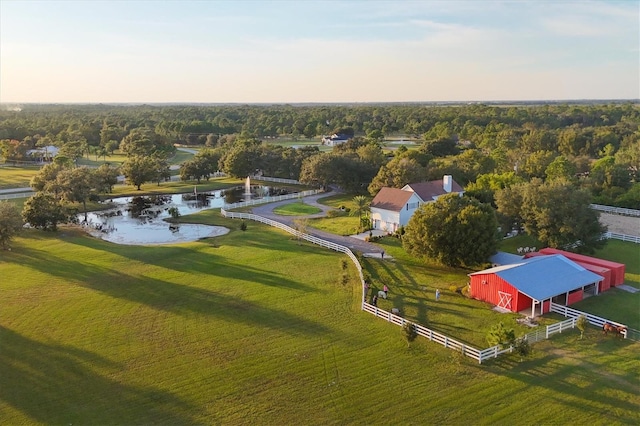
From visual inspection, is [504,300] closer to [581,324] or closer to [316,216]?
[581,324]

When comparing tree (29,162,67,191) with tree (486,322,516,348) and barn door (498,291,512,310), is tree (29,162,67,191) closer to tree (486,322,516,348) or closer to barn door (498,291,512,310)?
barn door (498,291,512,310)

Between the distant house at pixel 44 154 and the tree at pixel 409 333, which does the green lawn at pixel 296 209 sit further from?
the distant house at pixel 44 154

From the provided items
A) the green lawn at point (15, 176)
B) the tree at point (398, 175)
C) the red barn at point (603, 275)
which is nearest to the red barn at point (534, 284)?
the red barn at point (603, 275)

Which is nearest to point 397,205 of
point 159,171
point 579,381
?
point 579,381

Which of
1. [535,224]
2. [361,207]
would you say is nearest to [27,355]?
[361,207]

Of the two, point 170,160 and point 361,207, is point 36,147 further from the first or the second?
point 361,207
